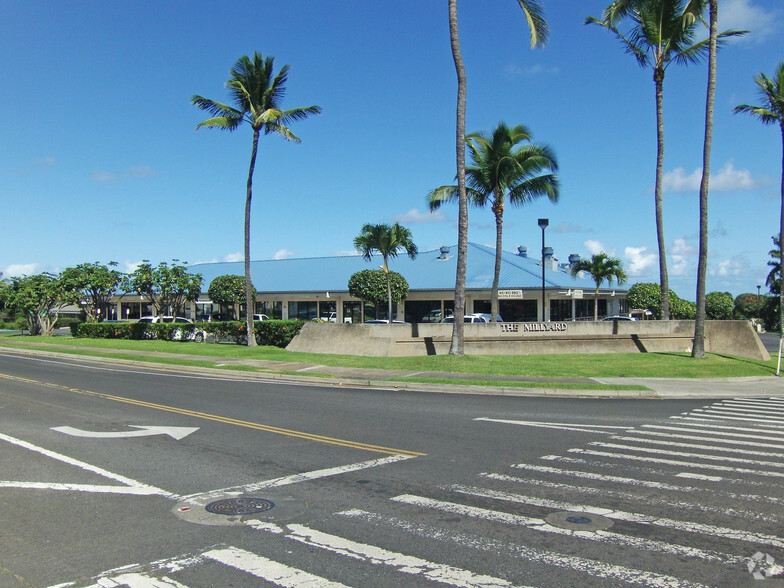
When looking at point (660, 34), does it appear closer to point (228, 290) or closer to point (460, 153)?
point (460, 153)

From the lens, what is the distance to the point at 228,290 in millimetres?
50906

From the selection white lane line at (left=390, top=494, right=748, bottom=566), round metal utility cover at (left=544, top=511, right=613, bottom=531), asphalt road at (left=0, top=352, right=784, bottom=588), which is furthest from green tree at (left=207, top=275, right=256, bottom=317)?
round metal utility cover at (left=544, top=511, right=613, bottom=531)

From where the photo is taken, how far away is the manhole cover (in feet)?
22.2

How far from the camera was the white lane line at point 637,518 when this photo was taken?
5.94 metres

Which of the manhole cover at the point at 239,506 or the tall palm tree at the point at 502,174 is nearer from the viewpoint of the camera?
the manhole cover at the point at 239,506

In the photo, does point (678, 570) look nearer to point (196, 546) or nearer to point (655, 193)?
point (196, 546)

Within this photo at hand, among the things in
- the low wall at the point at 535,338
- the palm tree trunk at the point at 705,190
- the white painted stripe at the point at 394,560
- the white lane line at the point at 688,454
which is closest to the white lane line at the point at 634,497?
the white lane line at the point at 688,454

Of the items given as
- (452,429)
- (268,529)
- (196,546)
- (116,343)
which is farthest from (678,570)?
(116,343)

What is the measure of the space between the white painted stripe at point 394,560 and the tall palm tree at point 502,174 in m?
24.1

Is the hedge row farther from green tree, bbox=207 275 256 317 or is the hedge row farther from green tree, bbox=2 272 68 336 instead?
green tree, bbox=207 275 256 317

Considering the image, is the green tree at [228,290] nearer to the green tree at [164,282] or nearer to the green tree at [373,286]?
the green tree at [164,282]

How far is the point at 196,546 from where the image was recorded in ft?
19.0

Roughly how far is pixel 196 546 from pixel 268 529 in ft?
2.24

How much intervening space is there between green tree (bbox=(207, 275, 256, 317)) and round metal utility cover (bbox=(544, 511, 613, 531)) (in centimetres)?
4618
